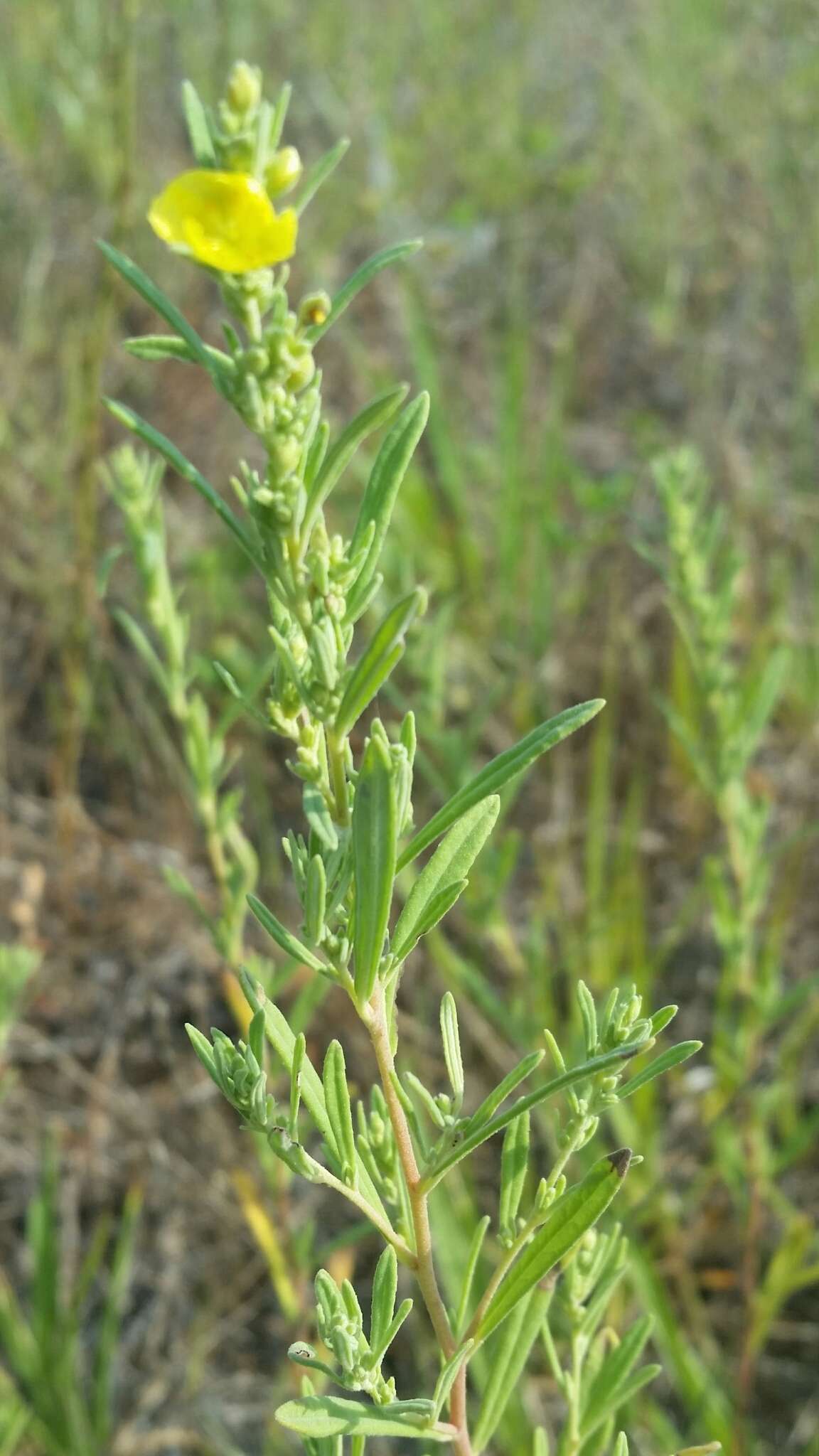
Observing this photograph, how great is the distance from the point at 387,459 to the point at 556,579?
7.26ft

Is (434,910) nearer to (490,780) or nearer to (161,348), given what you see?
(490,780)

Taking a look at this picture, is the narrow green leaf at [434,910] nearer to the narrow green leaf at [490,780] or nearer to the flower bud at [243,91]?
the narrow green leaf at [490,780]

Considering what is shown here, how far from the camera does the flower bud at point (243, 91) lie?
2.12 ft

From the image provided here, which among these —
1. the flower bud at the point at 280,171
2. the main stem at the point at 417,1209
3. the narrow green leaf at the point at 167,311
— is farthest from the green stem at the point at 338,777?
the flower bud at the point at 280,171

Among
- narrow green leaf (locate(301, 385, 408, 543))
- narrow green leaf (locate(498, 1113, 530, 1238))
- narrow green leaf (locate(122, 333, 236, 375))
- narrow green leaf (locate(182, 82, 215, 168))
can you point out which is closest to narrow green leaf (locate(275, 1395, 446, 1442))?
narrow green leaf (locate(498, 1113, 530, 1238))

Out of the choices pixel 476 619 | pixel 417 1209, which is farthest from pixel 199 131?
pixel 476 619

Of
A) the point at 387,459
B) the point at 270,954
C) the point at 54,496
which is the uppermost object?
the point at 387,459

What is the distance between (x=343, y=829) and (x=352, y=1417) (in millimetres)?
329

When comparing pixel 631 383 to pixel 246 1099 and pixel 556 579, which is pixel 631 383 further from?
pixel 246 1099

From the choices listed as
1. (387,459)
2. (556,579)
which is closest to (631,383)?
(556,579)

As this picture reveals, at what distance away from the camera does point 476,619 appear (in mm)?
2717

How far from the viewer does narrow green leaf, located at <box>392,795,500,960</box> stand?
72cm

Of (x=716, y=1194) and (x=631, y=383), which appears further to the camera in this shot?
(x=631, y=383)

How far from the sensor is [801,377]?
3.18 metres
